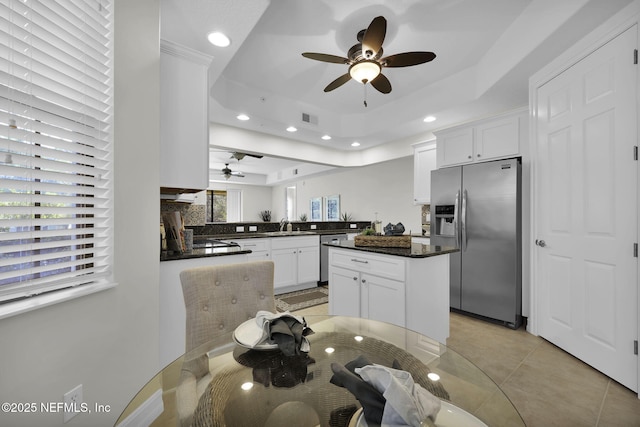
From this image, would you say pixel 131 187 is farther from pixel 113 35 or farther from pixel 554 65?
pixel 554 65

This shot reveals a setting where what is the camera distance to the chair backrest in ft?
4.29

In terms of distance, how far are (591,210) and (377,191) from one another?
3933 millimetres

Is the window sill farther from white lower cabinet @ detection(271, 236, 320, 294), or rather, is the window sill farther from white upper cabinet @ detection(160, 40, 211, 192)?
white lower cabinet @ detection(271, 236, 320, 294)

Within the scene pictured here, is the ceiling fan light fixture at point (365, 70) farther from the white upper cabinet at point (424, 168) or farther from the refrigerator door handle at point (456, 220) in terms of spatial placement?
the white upper cabinet at point (424, 168)

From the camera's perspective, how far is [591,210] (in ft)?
6.94

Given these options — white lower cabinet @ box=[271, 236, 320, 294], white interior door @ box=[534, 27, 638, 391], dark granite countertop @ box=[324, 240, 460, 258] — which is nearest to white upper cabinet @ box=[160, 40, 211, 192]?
dark granite countertop @ box=[324, 240, 460, 258]

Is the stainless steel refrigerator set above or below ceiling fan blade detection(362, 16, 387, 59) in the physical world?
below

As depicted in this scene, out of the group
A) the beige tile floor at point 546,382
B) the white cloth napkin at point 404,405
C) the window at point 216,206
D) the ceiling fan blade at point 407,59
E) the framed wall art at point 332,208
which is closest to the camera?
the white cloth napkin at point 404,405

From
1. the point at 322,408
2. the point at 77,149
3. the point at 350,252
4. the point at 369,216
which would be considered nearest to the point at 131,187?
the point at 77,149

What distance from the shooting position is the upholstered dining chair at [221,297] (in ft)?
4.29

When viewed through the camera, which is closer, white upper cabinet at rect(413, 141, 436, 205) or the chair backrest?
the chair backrest

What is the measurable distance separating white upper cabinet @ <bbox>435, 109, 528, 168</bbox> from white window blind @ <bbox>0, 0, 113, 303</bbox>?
3.59m

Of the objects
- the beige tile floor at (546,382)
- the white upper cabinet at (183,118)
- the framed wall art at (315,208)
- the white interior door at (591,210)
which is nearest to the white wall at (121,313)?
the white upper cabinet at (183,118)

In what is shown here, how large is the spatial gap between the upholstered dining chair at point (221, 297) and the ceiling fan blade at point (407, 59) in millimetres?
1982
